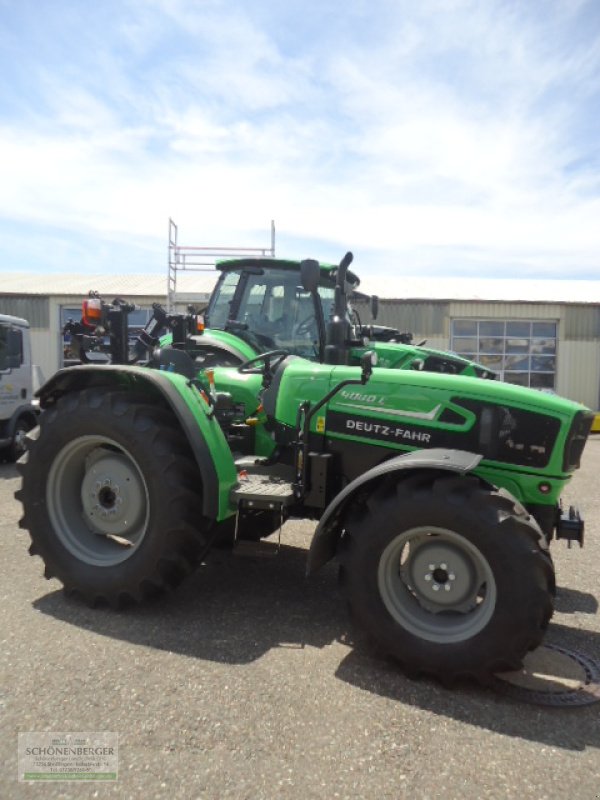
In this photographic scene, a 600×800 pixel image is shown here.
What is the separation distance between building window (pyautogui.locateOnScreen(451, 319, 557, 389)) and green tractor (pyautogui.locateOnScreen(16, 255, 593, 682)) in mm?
16219

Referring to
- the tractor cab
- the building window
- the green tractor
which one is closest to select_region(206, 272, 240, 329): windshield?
the tractor cab

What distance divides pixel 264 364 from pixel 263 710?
2.30 m

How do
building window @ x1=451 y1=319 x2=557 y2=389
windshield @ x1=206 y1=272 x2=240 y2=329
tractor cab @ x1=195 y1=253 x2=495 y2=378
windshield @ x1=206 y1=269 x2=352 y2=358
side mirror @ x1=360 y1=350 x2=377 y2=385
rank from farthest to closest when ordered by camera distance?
building window @ x1=451 y1=319 x2=557 y2=389, windshield @ x1=206 y1=272 x2=240 y2=329, windshield @ x1=206 y1=269 x2=352 y2=358, tractor cab @ x1=195 y1=253 x2=495 y2=378, side mirror @ x1=360 y1=350 x2=377 y2=385

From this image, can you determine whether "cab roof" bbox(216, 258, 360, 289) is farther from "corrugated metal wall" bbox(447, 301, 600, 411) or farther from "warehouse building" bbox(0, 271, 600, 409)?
"corrugated metal wall" bbox(447, 301, 600, 411)

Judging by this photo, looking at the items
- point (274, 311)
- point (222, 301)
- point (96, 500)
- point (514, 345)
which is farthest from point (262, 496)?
point (514, 345)

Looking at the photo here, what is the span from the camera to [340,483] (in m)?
3.59

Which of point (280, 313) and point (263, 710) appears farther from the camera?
point (280, 313)

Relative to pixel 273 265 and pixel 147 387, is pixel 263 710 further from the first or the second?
pixel 273 265

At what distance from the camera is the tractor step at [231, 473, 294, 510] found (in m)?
3.43

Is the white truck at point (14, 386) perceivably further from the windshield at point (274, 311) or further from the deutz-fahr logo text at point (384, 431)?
the deutz-fahr logo text at point (384, 431)

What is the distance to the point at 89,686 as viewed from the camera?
277cm

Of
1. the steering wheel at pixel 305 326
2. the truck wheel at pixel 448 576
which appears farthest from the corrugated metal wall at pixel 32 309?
the truck wheel at pixel 448 576

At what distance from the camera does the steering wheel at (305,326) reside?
545 cm

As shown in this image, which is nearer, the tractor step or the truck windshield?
the tractor step
